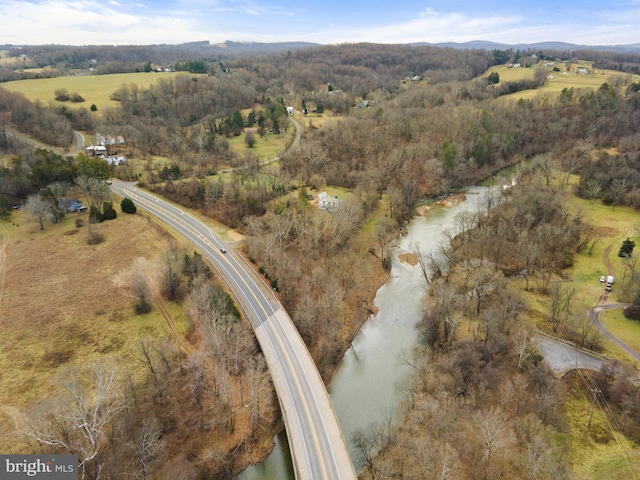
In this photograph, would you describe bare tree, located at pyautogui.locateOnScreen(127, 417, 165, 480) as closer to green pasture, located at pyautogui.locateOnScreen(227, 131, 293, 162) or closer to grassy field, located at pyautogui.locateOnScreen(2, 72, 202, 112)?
green pasture, located at pyautogui.locateOnScreen(227, 131, 293, 162)

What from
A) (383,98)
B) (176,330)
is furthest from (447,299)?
(383,98)

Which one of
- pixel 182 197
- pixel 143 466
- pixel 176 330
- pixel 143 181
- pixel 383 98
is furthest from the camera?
pixel 383 98

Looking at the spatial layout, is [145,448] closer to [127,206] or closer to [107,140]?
[127,206]

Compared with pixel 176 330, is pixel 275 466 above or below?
below

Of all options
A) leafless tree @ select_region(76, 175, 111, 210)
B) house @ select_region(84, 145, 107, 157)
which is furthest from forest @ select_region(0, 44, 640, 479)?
house @ select_region(84, 145, 107, 157)

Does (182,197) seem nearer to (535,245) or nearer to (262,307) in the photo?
(262,307)

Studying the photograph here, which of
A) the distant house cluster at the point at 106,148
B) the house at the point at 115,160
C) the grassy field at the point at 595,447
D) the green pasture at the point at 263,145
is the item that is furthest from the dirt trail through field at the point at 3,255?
the grassy field at the point at 595,447
